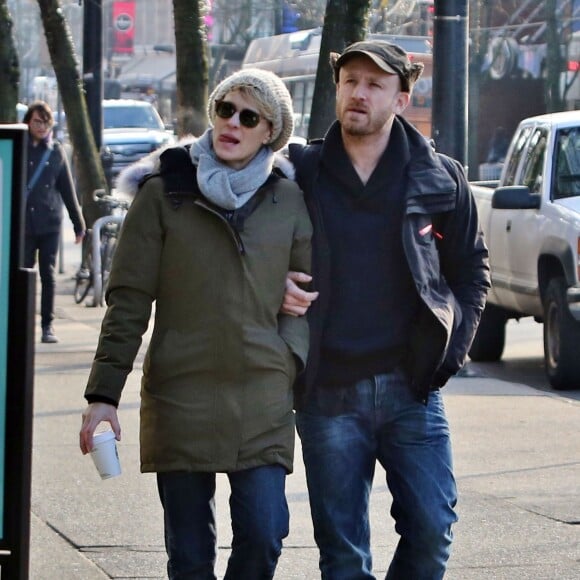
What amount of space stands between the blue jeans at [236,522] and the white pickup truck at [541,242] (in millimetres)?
6797

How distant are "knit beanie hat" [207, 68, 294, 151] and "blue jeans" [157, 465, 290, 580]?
0.90 m

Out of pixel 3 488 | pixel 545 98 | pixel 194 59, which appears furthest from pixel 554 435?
pixel 545 98

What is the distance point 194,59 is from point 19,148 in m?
11.0

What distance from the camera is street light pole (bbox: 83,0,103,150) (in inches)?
772

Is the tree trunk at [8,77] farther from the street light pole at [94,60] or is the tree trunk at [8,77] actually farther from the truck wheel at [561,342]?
the truck wheel at [561,342]

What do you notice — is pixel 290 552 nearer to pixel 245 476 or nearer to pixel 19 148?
pixel 245 476

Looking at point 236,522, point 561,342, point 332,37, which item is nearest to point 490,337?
point 561,342

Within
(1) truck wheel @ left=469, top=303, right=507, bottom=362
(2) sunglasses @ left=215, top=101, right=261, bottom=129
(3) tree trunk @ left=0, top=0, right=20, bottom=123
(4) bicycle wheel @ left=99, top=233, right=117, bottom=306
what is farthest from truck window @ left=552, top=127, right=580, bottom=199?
(2) sunglasses @ left=215, top=101, right=261, bottom=129

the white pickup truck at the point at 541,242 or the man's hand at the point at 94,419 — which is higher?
the man's hand at the point at 94,419

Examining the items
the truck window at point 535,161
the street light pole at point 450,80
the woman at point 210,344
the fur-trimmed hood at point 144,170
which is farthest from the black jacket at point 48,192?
the woman at point 210,344

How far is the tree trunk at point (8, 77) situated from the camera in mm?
15258

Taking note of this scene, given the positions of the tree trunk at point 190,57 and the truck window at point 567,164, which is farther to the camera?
the tree trunk at point 190,57

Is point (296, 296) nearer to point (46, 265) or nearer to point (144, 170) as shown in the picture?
point (144, 170)

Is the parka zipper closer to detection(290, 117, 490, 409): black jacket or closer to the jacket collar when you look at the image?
detection(290, 117, 490, 409): black jacket
